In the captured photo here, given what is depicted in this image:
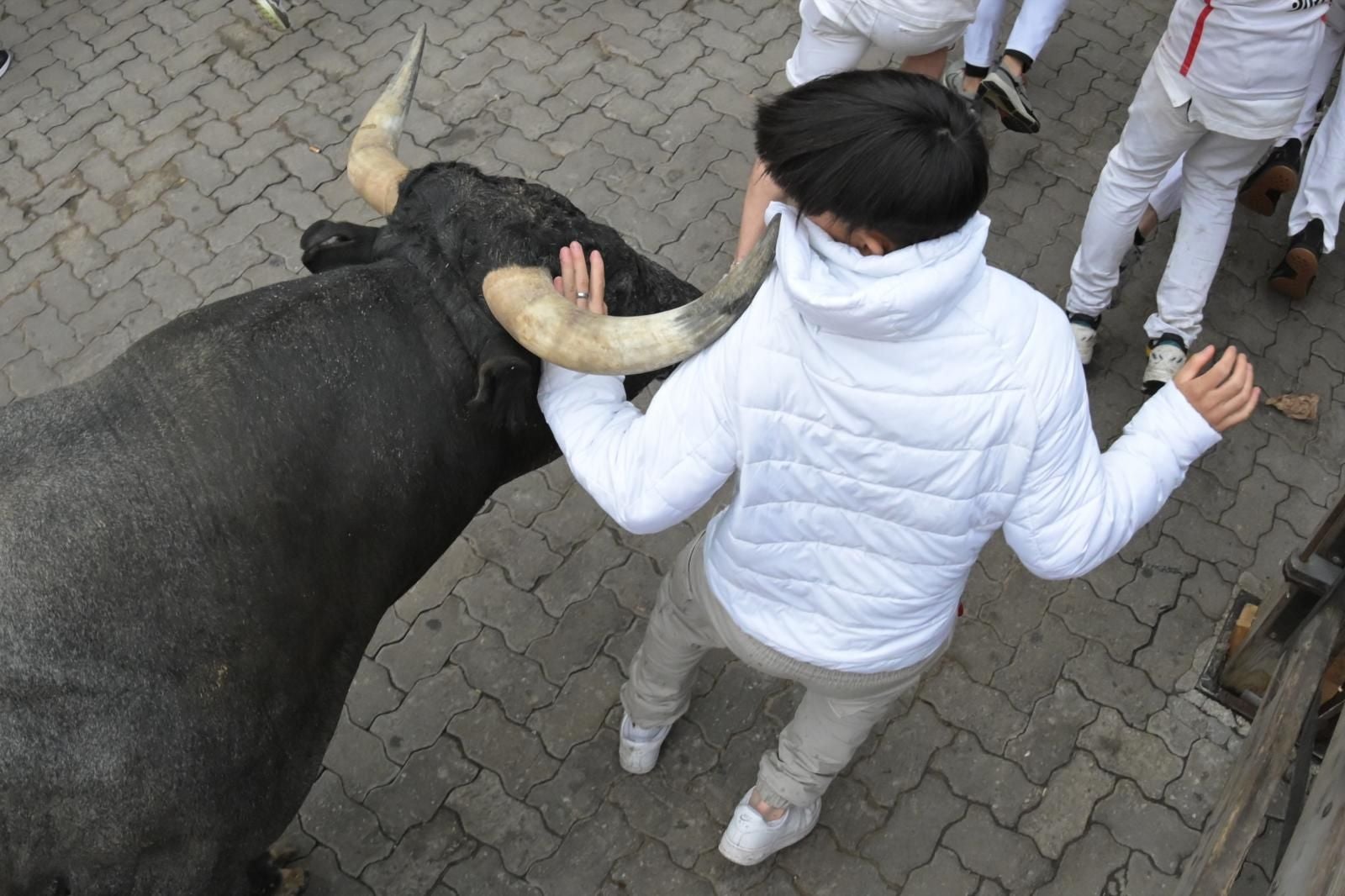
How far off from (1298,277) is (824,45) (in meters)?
2.59

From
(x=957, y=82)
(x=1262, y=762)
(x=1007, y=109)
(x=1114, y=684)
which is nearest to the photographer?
(x=1262, y=762)

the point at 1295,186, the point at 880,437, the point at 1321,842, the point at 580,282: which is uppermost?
the point at 580,282

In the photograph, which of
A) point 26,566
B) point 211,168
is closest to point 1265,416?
point 26,566

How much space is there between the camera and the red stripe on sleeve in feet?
11.5

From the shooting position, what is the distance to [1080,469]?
6.73ft

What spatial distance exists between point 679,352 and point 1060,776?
97.9 inches

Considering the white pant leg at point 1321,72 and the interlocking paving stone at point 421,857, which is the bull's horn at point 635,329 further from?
the white pant leg at point 1321,72

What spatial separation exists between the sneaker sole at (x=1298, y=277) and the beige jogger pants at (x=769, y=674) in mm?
3159

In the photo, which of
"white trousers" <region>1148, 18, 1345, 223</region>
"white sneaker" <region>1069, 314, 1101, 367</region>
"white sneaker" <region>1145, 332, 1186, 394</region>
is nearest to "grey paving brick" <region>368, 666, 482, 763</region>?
"white sneaker" <region>1069, 314, 1101, 367</region>

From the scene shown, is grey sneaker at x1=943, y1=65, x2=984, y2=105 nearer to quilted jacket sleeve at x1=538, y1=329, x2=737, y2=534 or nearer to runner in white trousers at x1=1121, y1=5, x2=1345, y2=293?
runner in white trousers at x1=1121, y1=5, x2=1345, y2=293

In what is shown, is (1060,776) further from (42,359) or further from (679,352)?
(42,359)

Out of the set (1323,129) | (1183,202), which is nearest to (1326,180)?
(1323,129)

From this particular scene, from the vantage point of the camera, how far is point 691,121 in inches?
226

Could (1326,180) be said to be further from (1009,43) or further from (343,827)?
(343,827)
